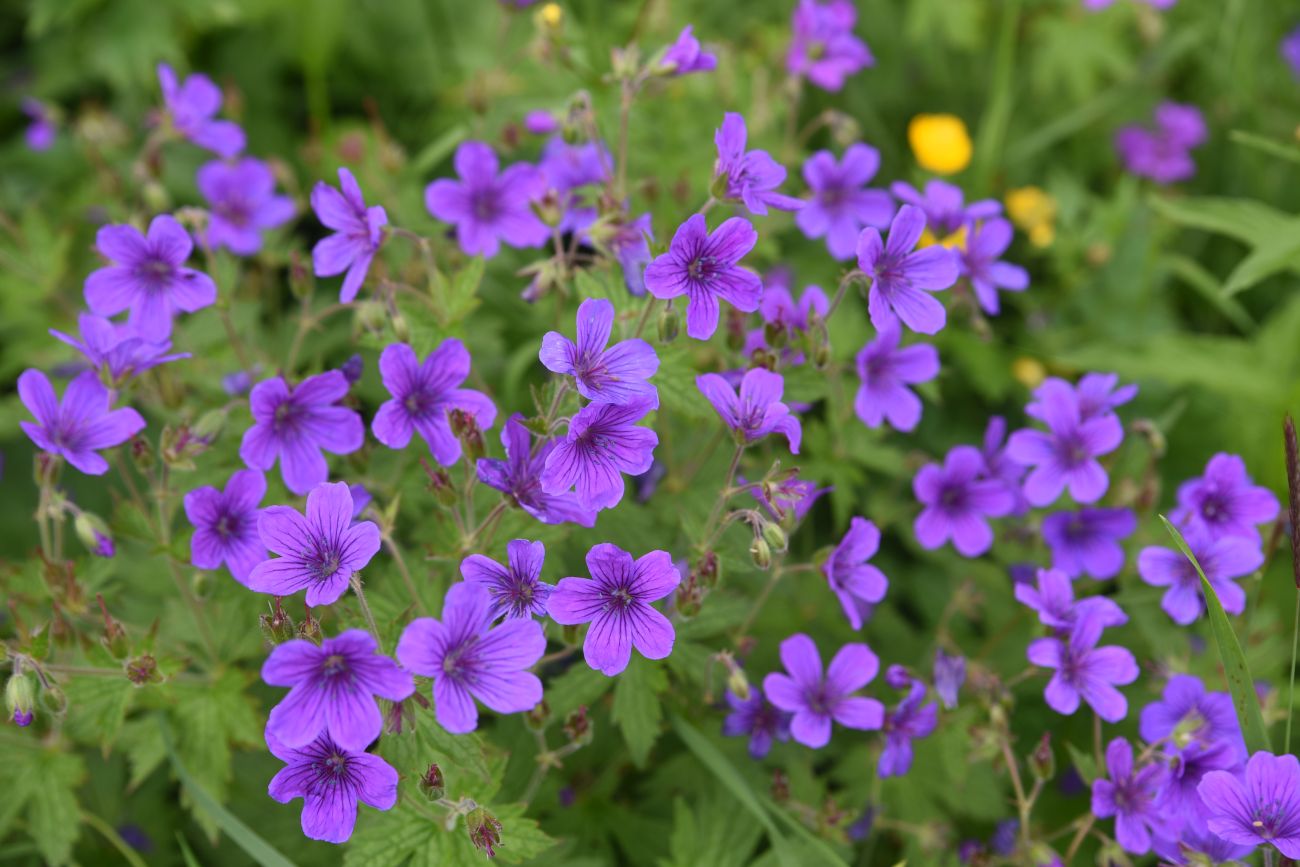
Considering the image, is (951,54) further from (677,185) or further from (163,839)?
(163,839)

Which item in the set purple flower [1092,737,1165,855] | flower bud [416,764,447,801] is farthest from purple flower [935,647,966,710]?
flower bud [416,764,447,801]

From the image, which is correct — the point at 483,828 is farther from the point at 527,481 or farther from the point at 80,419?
the point at 80,419

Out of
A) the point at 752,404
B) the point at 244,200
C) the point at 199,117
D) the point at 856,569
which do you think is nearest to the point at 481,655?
the point at 752,404

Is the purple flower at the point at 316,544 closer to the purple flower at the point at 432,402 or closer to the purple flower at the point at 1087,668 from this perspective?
the purple flower at the point at 432,402

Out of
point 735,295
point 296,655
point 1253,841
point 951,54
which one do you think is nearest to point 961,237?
point 951,54

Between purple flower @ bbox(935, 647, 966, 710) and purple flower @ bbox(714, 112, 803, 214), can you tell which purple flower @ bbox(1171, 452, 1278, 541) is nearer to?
purple flower @ bbox(935, 647, 966, 710)

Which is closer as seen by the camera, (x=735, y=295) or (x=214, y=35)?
(x=735, y=295)
